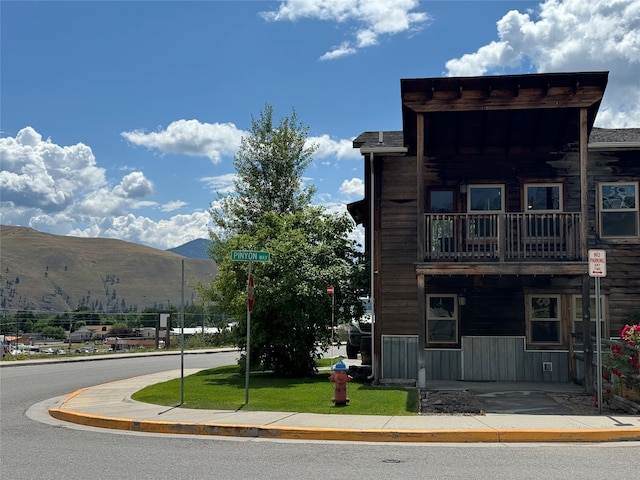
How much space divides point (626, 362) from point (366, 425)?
5124 millimetres

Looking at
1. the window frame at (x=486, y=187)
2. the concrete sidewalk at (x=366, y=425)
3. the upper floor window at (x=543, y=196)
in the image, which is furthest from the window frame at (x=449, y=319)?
the concrete sidewalk at (x=366, y=425)

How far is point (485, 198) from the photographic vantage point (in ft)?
59.1

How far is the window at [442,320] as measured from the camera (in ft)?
58.7

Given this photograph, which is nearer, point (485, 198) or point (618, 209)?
point (618, 209)

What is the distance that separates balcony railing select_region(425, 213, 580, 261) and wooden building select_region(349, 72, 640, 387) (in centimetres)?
10

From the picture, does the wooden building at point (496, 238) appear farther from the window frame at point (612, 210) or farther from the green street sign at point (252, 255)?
the green street sign at point (252, 255)

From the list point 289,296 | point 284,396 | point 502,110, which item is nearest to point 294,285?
point 289,296

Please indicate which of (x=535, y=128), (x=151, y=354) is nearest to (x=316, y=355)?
(x=535, y=128)

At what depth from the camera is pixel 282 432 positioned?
10.7m

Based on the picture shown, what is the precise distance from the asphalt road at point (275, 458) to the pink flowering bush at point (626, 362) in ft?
8.79

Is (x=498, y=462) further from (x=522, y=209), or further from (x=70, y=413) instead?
(x=522, y=209)

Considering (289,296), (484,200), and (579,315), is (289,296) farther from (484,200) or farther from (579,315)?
(579,315)

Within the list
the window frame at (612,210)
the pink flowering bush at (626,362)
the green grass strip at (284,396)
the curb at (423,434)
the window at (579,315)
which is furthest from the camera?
the window frame at (612,210)

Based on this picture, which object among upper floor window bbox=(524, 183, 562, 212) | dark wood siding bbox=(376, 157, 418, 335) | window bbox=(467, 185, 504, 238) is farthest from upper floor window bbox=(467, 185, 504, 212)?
dark wood siding bbox=(376, 157, 418, 335)
